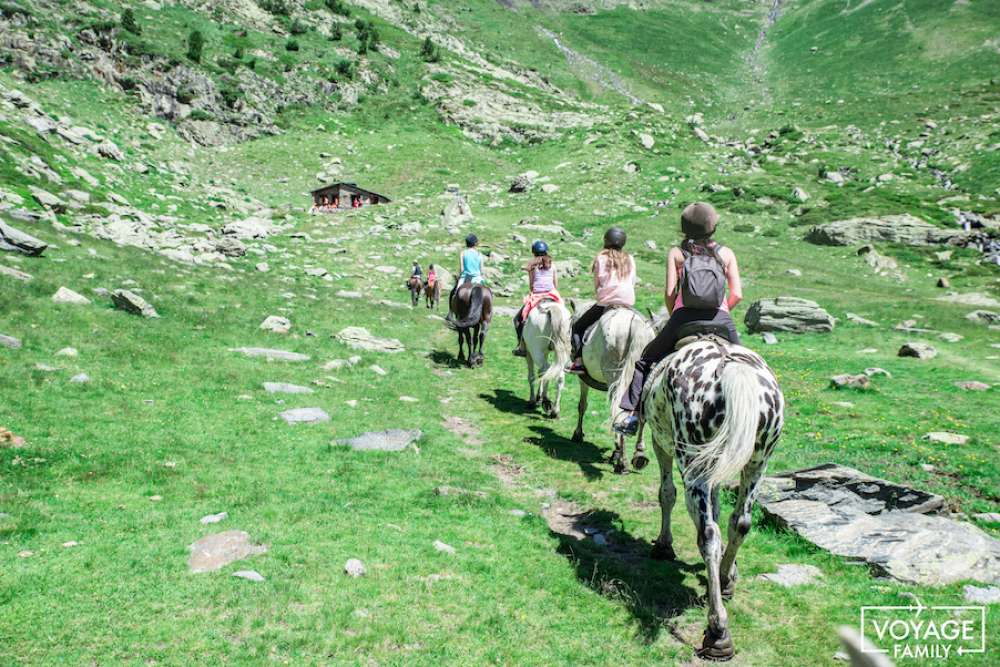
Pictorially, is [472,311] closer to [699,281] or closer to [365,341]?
[365,341]

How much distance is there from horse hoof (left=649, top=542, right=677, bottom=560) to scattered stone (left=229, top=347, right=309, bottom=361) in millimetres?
11276

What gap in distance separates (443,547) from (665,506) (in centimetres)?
311

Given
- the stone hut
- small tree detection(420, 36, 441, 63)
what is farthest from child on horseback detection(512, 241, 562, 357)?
small tree detection(420, 36, 441, 63)

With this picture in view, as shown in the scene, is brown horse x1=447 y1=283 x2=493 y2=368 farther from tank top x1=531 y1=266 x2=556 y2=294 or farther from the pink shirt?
the pink shirt

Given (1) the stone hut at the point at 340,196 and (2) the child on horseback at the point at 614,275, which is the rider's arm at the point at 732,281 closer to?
(2) the child on horseback at the point at 614,275

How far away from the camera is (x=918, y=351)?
759 inches

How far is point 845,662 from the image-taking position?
5.34 meters

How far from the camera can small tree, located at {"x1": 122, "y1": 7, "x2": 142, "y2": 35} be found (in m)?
65.1

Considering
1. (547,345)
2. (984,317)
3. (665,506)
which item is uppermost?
(984,317)

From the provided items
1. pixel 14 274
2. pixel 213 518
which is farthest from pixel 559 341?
pixel 14 274

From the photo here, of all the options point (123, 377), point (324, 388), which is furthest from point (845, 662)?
point (123, 377)

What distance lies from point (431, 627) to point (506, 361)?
1479 centimetres

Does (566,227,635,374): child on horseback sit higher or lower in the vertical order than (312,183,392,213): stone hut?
lower

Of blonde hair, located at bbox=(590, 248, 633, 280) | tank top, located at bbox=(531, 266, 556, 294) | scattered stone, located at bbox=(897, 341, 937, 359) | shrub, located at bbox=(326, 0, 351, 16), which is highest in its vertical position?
shrub, located at bbox=(326, 0, 351, 16)
